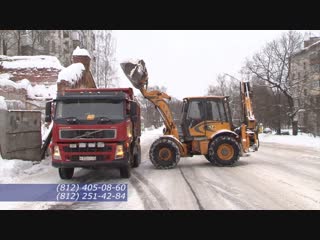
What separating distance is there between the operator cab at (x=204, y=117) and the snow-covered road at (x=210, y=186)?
51.6 inches

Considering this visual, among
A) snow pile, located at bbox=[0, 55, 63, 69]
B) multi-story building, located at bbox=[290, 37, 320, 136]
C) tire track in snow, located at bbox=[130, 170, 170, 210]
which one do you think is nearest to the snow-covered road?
tire track in snow, located at bbox=[130, 170, 170, 210]

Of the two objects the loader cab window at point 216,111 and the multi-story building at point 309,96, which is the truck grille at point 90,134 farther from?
the multi-story building at point 309,96

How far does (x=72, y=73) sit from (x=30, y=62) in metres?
9.32

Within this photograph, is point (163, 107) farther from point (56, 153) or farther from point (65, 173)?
point (56, 153)

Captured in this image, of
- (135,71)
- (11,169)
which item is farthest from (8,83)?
(11,169)

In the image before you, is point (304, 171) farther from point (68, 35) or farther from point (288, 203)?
point (68, 35)

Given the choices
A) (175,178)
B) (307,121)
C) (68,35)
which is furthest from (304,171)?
(68,35)

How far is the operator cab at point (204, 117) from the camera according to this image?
15469 millimetres

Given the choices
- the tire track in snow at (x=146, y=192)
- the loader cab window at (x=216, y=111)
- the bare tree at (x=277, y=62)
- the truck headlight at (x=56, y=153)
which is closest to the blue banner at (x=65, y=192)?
the tire track in snow at (x=146, y=192)

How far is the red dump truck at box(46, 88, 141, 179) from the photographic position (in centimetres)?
1130

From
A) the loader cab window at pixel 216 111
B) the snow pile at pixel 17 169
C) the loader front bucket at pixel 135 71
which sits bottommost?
the snow pile at pixel 17 169

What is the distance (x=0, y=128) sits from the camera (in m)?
13.8

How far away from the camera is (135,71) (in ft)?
50.3

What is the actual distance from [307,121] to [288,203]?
40741 millimetres
